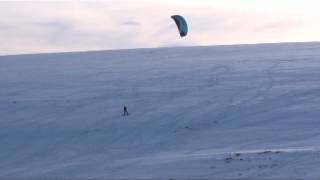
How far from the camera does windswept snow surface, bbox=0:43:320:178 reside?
12500mm

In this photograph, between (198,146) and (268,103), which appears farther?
(268,103)

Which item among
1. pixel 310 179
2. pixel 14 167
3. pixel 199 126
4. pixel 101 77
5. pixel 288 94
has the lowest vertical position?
pixel 310 179

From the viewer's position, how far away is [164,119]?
1766cm

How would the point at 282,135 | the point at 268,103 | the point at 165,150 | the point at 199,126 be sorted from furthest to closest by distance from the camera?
1. the point at 268,103
2. the point at 199,126
3. the point at 282,135
4. the point at 165,150

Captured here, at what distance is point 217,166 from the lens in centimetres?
1206

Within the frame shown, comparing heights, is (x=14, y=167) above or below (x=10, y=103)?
below

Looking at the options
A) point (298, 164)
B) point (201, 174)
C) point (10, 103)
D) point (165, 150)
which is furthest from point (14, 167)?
point (10, 103)

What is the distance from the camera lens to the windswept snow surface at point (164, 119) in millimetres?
12500

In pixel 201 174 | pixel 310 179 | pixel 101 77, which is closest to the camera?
pixel 310 179

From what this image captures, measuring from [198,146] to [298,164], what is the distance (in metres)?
3.09

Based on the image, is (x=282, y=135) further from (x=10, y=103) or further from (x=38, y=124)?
(x=10, y=103)

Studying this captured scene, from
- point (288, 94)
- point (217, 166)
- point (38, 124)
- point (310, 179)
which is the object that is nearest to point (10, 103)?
point (38, 124)

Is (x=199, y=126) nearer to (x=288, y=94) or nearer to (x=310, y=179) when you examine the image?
(x=288, y=94)

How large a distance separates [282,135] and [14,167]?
483 centimetres
